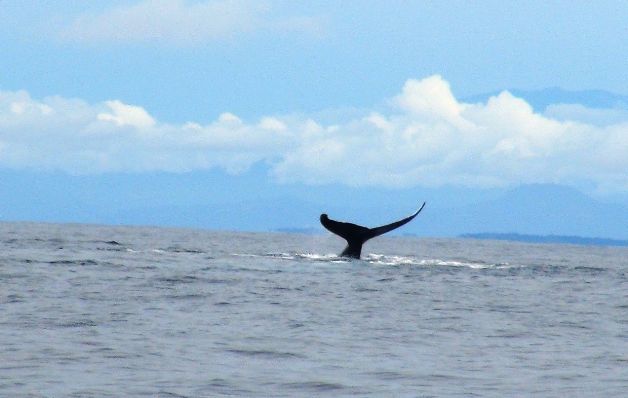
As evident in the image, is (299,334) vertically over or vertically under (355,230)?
under

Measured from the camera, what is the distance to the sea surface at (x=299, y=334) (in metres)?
11.1

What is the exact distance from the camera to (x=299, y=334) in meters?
14.6

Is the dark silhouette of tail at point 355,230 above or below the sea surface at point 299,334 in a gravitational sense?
above

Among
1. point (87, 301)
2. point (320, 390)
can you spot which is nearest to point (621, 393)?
point (320, 390)

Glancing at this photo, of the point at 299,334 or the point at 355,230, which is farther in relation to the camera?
the point at 355,230

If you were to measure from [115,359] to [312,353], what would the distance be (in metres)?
2.23

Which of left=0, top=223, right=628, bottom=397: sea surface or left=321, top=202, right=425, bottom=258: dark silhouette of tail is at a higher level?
left=321, top=202, right=425, bottom=258: dark silhouette of tail

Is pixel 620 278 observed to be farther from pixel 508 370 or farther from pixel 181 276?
pixel 508 370

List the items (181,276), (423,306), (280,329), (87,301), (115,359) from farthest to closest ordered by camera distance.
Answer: (181,276) < (423,306) < (87,301) < (280,329) < (115,359)

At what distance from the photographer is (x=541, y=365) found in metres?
12.7

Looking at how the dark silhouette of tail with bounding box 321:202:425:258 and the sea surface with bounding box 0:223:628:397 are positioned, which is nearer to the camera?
the sea surface with bounding box 0:223:628:397

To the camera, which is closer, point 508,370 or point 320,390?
point 320,390

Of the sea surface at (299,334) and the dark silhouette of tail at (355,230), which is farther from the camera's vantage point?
the dark silhouette of tail at (355,230)

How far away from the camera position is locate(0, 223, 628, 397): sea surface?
11117mm
